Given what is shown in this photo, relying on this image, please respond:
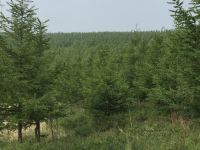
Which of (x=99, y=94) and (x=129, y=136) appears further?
(x=99, y=94)

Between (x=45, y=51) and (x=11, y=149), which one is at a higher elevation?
(x=45, y=51)

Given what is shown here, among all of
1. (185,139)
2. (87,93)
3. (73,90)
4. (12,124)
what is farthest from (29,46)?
(73,90)

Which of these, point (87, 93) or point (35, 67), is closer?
point (35, 67)

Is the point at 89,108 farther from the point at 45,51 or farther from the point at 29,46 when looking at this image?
the point at 29,46

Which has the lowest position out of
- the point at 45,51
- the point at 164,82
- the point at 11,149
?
the point at 11,149

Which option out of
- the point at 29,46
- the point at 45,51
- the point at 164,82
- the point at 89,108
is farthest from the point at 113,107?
the point at 29,46

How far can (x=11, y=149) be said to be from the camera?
18.3 meters

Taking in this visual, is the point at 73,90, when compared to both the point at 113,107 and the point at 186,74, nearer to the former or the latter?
the point at 113,107

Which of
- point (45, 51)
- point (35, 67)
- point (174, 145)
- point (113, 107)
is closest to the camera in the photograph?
point (174, 145)

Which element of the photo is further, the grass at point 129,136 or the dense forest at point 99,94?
the dense forest at point 99,94

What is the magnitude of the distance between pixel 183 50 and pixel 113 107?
9456mm

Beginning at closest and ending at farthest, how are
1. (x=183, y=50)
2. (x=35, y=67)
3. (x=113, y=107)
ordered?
(x=183, y=50) → (x=35, y=67) → (x=113, y=107)

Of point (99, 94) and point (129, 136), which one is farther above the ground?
point (129, 136)

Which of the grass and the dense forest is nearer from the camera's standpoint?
the grass
